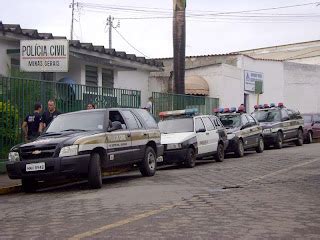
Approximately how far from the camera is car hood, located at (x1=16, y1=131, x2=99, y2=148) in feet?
35.7

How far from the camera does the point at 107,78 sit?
79.8ft

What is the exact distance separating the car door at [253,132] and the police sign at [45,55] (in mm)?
7962

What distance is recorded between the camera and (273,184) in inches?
436

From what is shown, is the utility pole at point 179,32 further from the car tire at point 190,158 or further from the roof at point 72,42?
the car tire at point 190,158

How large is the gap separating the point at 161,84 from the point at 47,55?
639 inches

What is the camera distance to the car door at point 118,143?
11844mm

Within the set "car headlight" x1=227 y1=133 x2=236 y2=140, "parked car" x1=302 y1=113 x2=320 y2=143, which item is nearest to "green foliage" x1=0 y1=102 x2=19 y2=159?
"car headlight" x1=227 y1=133 x2=236 y2=140

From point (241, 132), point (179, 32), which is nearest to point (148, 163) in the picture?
point (241, 132)

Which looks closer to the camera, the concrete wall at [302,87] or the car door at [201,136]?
the car door at [201,136]

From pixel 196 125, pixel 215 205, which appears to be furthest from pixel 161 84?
pixel 215 205

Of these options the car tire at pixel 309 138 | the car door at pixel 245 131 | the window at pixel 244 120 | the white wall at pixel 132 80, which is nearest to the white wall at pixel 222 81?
the white wall at pixel 132 80

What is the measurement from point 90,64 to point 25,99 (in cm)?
775

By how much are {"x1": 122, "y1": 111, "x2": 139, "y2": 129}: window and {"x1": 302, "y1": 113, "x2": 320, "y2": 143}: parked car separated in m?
14.9

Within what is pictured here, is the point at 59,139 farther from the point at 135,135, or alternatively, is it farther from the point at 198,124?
the point at 198,124
